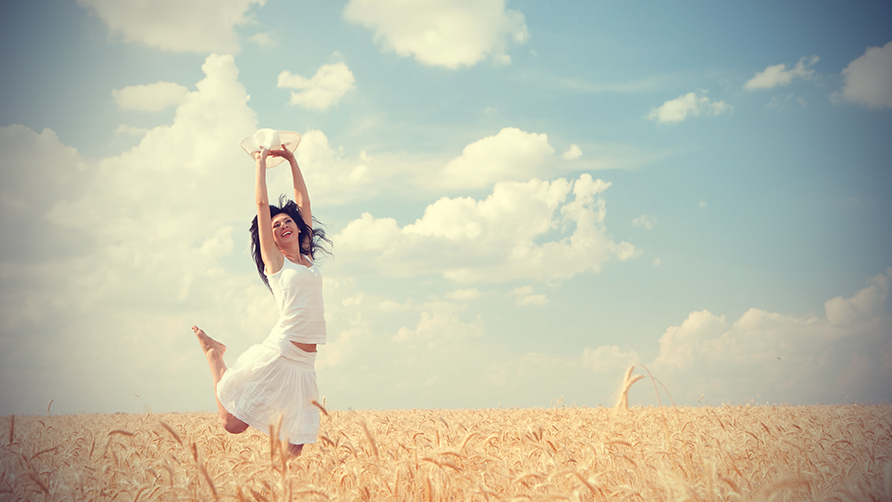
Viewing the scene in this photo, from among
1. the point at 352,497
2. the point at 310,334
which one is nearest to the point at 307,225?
the point at 310,334

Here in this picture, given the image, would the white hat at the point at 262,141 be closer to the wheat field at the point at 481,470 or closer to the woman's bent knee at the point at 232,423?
the woman's bent knee at the point at 232,423

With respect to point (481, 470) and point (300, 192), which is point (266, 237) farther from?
point (481, 470)

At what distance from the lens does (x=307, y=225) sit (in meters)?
5.48

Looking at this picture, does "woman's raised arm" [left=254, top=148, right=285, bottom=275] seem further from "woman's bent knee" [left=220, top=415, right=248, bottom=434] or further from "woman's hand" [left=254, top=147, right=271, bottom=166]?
"woman's bent knee" [left=220, top=415, right=248, bottom=434]

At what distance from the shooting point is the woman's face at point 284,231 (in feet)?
15.9

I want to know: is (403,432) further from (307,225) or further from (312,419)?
(307,225)

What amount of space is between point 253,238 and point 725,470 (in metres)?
4.78

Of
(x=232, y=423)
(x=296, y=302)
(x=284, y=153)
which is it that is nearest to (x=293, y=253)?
(x=296, y=302)

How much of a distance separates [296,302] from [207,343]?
123 centimetres

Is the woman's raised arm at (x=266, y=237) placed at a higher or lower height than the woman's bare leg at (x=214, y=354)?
higher

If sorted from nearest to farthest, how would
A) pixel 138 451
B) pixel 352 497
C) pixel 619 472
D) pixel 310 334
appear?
pixel 352 497 → pixel 619 472 → pixel 310 334 → pixel 138 451

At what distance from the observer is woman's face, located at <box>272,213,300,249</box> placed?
15.9 feet

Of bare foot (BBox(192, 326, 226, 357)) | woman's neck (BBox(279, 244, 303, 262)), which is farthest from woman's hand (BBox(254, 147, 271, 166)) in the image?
bare foot (BBox(192, 326, 226, 357))

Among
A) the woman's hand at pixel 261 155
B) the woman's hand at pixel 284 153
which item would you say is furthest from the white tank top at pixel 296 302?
the woman's hand at pixel 284 153
